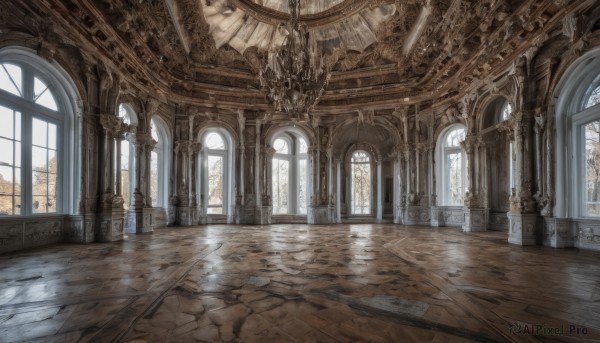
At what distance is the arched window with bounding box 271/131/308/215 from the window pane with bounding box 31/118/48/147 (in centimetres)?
902

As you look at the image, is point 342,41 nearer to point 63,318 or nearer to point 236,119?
point 236,119

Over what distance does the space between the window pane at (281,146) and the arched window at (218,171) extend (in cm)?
221

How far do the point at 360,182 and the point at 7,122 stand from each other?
510 inches

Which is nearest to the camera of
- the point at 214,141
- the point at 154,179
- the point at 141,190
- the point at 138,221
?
the point at 138,221

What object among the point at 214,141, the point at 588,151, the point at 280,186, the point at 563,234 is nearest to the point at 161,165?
the point at 214,141

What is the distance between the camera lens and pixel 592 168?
684cm

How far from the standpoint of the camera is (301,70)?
25.0ft

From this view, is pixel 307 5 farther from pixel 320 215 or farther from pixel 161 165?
pixel 320 215

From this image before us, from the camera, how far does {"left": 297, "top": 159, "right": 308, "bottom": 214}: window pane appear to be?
15320mm

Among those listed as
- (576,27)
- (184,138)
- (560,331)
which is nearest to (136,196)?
(184,138)

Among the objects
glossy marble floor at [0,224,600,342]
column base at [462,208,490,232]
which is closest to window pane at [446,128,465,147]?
column base at [462,208,490,232]

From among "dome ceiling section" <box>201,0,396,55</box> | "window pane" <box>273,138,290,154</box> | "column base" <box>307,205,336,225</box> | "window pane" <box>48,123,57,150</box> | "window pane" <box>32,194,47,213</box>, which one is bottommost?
"column base" <box>307,205,336,225</box>

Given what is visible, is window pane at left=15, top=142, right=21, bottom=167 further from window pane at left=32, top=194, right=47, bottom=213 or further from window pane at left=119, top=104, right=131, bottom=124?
window pane at left=119, top=104, right=131, bottom=124

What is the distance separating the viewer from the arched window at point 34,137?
6.36 metres
